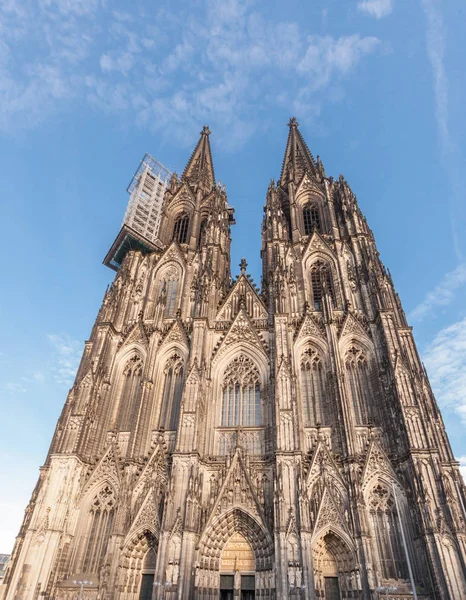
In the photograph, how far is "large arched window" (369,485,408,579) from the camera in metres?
18.0

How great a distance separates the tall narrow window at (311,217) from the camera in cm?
3403

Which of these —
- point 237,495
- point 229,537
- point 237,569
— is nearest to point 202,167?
point 237,495

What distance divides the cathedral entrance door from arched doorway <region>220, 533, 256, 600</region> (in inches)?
125

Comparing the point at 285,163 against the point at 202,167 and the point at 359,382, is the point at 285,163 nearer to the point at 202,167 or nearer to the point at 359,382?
the point at 202,167

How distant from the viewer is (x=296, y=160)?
136 ft

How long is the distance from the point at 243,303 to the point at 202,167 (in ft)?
68.9

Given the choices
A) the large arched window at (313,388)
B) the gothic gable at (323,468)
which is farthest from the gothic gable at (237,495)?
the large arched window at (313,388)

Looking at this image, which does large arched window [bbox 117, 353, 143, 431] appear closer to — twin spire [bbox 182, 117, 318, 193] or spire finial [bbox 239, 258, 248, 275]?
spire finial [bbox 239, 258, 248, 275]

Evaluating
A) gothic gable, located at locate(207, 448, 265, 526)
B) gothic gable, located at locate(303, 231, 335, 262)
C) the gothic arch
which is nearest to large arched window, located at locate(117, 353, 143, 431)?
gothic gable, located at locate(207, 448, 265, 526)

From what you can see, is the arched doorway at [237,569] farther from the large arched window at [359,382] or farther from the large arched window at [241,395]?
Answer: the large arched window at [359,382]

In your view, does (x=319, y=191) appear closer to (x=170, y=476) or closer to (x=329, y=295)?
(x=329, y=295)

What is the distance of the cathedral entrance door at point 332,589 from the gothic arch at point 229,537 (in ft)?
8.26

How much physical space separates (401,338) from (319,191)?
16.8m

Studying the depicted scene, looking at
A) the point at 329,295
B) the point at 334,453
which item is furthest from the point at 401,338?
the point at 334,453
